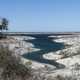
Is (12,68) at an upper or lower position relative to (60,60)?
upper

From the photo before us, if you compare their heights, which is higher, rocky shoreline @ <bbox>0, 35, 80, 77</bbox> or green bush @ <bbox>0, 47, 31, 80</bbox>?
green bush @ <bbox>0, 47, 31, 80</bbox>

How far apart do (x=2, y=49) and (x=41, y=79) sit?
3462 millimetres

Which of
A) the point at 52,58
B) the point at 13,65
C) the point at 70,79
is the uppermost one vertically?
the point at 13,65

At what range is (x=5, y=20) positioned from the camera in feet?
489

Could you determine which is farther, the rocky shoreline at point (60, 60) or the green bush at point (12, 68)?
the rocky shoreline at point (60, 60)

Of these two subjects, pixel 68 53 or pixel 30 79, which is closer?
pixel 30 79

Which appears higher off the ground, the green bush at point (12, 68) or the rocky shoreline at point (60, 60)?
the green bush at point (12, 68)

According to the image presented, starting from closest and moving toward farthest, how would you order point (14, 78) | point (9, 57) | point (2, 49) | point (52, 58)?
point (14, 78), point (9, 57), point (2, 49), point (52, 58)

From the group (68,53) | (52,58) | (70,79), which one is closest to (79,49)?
(68,53)

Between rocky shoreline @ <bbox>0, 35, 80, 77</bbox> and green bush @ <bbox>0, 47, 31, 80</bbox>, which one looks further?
rocky shoreline @ <bbox>0, 35, 80, 77</bbox>

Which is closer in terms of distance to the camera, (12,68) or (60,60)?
(12,68)

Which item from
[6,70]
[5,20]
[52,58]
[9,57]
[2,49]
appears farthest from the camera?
[5,20]

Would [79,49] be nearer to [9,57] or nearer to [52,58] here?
[52,58]

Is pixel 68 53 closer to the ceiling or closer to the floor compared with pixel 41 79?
closer to the floor
